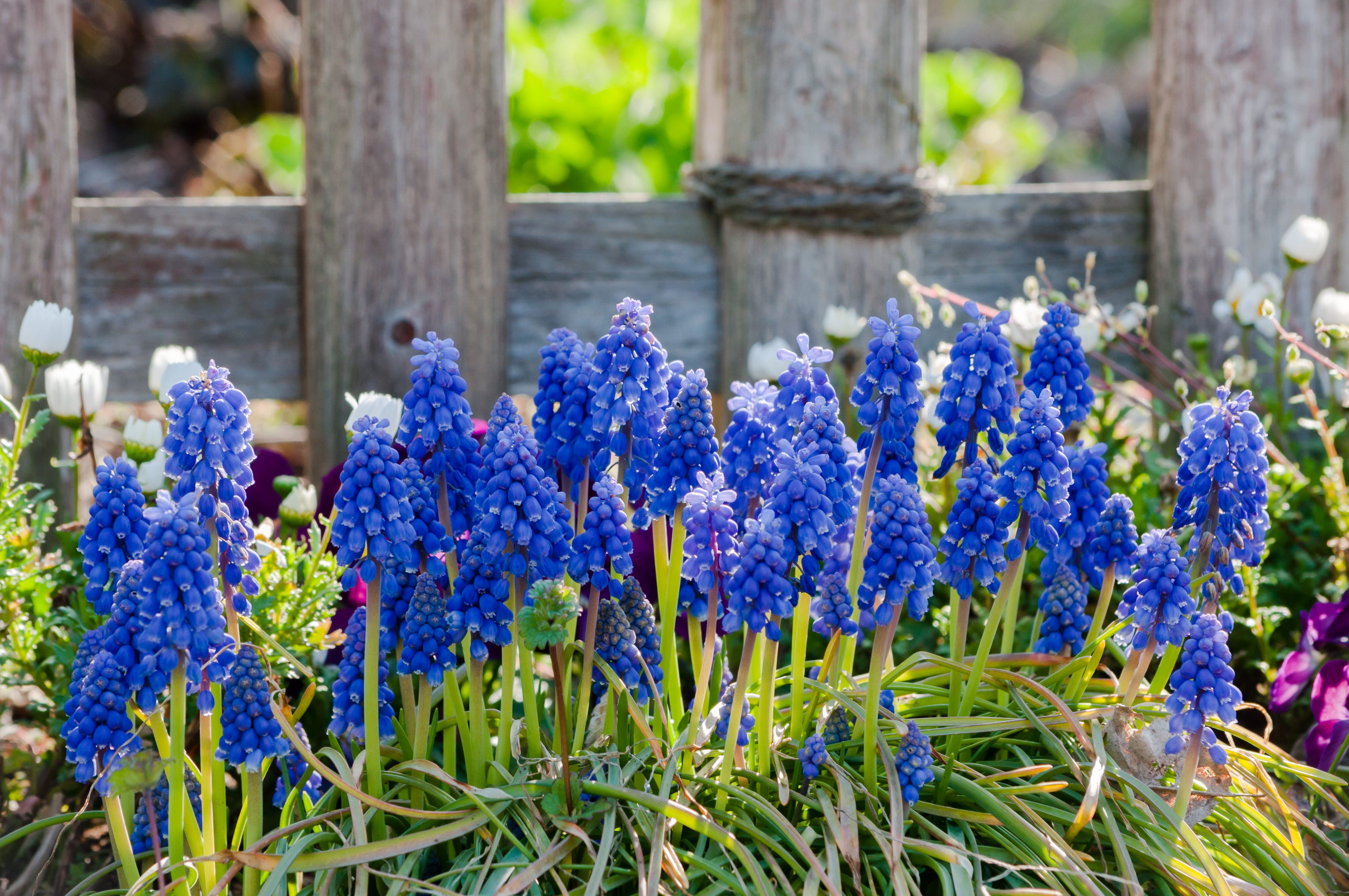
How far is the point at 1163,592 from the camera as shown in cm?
147

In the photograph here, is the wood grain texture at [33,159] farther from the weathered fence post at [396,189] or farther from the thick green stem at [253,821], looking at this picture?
the thick green stem at [253,821]

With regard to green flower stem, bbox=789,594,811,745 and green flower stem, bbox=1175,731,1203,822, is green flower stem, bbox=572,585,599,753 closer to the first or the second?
green flower stem, bbox=789,594,811,745

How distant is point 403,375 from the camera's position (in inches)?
107

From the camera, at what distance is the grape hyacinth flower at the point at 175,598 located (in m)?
1.22

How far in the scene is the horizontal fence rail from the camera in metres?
2.68

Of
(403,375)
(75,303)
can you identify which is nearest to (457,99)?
(403,375)

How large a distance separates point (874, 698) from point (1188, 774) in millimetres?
410

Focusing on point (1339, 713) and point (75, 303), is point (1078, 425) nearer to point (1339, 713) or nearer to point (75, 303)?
point (1339, 713)

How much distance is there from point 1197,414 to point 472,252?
1.69 metres

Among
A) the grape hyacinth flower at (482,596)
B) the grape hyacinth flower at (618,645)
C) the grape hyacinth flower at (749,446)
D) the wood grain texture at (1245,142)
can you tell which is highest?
the wood grain texture at (1245,142)

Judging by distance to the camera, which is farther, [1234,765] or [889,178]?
[889,178]

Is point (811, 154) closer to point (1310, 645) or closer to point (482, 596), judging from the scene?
point (1310, 645)

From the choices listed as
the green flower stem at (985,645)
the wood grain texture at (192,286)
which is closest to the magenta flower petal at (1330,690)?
the green flower stem at (985,645)

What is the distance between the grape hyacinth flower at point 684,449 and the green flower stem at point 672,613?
0.04 metres
